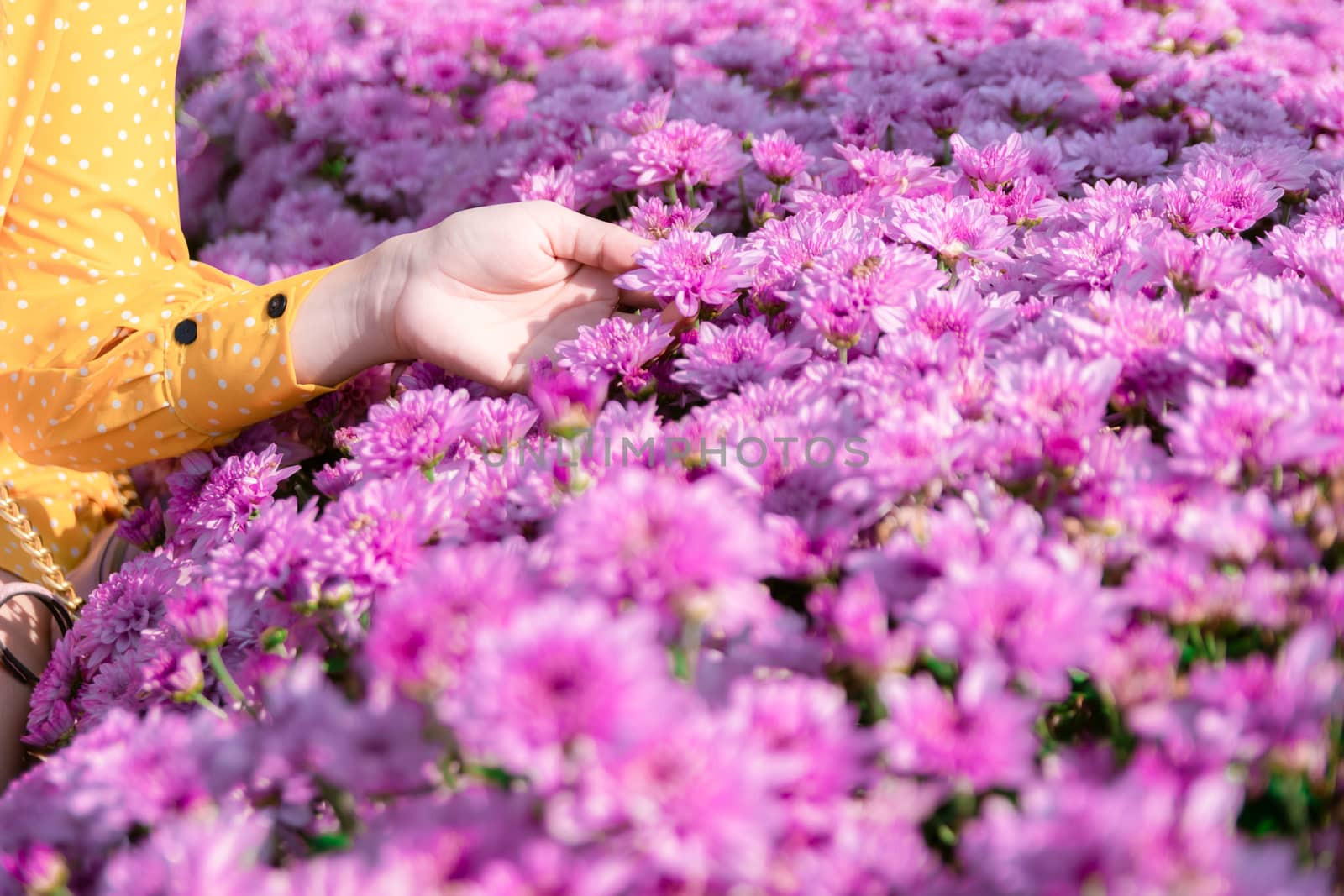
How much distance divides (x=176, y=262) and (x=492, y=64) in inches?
48.2

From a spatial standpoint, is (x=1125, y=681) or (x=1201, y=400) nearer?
(x=1125, y=681)

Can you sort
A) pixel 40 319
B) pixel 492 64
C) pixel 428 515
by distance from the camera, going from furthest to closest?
pixel 492 64 → pixel 40 319 → pixel 428 515

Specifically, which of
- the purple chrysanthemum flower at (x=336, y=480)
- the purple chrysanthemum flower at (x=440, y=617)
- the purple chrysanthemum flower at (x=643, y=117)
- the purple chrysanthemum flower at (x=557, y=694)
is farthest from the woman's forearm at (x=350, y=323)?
the purple chrysanthemum flower at (x=557, y=694)

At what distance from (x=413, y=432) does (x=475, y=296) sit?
1.38 ft

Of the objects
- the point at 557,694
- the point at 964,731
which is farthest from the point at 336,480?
the point at 964,731

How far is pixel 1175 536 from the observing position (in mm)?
778

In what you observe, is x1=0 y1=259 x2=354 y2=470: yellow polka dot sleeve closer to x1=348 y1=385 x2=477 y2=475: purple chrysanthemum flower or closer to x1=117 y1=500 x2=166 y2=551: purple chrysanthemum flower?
x1=117 y1=500 x2=166 y2=551: purple chrysanthemum flower

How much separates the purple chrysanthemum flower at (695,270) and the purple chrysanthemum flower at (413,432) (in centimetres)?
31

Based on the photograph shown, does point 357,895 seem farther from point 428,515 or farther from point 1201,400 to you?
point 1201,400

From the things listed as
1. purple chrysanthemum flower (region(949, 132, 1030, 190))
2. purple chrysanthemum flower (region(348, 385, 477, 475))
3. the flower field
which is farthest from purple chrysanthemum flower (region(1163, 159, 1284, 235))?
purple chrysanthemum flower (region(348, 385, 477, 475))

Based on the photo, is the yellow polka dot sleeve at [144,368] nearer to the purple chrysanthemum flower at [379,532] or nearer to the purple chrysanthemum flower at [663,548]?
the purple chrysanthemum flower at [379,532]

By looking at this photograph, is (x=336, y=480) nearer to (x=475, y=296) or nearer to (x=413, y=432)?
(x=413, y=432)

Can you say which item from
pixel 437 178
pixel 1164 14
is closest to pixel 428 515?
pixel 437 178

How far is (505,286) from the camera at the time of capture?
1.48 metres
